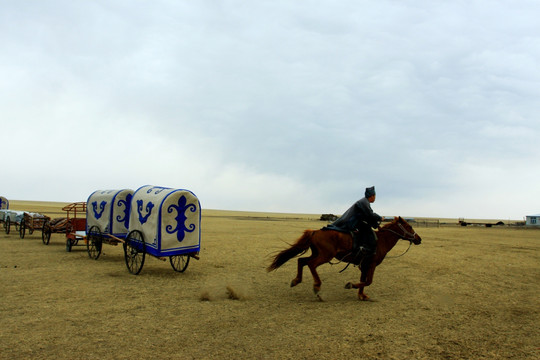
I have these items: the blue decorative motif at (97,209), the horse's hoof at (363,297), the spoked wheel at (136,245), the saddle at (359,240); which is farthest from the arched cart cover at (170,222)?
the horse's hoof at (363,297)

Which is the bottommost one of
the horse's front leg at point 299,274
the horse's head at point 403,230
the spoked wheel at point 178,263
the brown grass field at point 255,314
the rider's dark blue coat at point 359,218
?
the brown grass field at point 255,314

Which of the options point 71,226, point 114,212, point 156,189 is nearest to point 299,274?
point 156,189

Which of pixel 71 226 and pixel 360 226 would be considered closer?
pixel 360 226

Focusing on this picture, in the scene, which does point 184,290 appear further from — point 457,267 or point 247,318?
point 457,267

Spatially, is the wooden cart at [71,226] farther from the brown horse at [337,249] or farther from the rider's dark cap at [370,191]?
the rider's dark cap at [370,191]

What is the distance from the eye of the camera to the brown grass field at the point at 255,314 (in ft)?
20.4

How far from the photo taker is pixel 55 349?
5.99m

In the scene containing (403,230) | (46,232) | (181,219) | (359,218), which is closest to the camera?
(359,218)

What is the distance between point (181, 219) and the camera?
11820 millimetres

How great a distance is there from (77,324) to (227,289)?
3.72 metres

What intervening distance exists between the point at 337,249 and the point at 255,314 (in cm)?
270

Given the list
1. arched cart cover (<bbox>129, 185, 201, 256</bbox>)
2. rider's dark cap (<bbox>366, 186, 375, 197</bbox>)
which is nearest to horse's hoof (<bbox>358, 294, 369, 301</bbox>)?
rider's dark cap (<bbox>366, 186, 375, 197</bbox>)

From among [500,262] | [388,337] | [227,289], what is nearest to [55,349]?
[227,289]

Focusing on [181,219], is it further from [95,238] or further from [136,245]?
[95,238]
